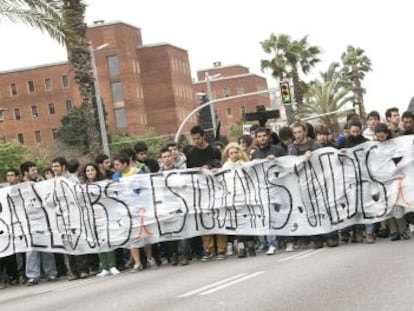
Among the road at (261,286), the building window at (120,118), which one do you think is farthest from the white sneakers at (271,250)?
the building window at (120,118)

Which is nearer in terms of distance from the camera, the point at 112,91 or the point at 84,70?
the point at 84,70

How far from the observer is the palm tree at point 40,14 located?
1903 cm

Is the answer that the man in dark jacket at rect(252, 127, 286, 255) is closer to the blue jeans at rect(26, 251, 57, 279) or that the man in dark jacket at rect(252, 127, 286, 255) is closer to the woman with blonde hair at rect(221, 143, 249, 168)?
the woman with blonde hair at rect(221, 143, 249, 168)

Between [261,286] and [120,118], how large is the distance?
9647 centimetres

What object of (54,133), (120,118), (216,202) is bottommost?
(216,202)

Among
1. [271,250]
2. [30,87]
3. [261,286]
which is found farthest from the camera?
[30,87]

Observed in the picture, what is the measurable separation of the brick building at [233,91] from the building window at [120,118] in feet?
73.3

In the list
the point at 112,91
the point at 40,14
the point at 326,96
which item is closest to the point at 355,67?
the point at 326,96

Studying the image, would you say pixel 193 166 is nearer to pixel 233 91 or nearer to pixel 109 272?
pixel 109 272

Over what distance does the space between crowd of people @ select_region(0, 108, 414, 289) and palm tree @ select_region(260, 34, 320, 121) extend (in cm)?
4814

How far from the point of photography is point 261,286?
9.42m

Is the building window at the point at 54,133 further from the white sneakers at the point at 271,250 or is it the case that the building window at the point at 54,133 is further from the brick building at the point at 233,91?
the white sneakers at the point at 271,250

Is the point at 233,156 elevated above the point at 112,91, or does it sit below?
below

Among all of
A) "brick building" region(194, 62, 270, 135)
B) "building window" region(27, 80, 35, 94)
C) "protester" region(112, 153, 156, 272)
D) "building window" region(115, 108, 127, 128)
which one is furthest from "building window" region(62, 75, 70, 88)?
"protester" region(112, 153, 156, 272)
